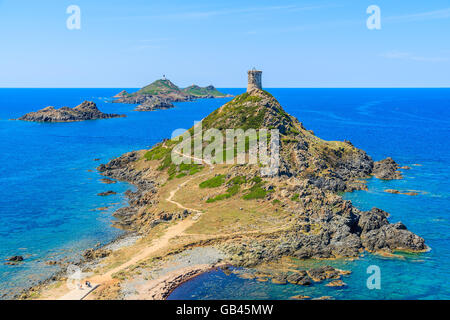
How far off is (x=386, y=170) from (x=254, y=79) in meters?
48.6

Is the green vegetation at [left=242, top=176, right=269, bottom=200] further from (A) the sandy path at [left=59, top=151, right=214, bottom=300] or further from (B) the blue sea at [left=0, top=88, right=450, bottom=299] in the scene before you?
(B) the blue sea at [left=0, top=88, right=450, bottom=299]

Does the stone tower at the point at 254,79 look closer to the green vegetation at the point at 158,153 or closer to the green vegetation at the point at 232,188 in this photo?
the green vegetation at the point at 158,153

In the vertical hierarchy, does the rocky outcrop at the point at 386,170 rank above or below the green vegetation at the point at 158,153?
below

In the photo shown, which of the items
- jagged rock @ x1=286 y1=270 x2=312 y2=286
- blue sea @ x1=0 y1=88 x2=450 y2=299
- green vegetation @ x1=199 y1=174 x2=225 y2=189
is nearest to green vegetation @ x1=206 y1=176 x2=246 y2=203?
green vegetation @ x1=199 y1=174 x2=225 y2=189

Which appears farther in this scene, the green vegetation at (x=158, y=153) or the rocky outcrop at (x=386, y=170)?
the green vegetation at (x=158, y=153)

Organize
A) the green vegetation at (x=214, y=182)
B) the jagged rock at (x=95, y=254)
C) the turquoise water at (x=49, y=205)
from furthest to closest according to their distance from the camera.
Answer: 1. the green vegetation at (x=214, y=182)
2. the turquoise water at (x=49, y=205)
3. the jagged rock at (x=95, y=254)

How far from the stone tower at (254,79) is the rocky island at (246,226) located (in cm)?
2227

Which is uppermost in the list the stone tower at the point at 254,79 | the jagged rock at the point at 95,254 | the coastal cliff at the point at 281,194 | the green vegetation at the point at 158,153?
the stone tower at the point at 254,79

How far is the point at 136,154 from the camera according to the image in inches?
5059

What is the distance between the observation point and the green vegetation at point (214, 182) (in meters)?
87.1

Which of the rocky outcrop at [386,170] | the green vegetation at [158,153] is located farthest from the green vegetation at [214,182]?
the rocky outcrop at [386,170]
